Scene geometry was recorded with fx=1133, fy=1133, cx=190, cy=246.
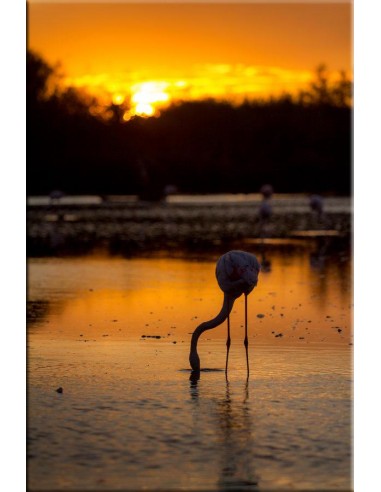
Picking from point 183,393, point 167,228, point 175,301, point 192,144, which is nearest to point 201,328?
point 183,393

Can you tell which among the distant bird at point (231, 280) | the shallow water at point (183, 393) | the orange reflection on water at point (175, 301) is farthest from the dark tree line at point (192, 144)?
the distant bird at point (231, 280)

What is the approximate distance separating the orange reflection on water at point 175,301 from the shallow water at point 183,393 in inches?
1.2

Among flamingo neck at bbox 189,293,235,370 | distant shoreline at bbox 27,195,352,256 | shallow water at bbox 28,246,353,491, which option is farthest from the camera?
distant shoreline at bbox 27,195,352,256

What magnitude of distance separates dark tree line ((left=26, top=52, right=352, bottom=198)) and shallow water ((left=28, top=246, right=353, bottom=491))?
123 ft

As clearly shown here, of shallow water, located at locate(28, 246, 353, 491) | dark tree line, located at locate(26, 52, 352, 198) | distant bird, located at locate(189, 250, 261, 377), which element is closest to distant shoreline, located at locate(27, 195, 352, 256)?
shallow water, located at locate(28, 246, 353, 491)

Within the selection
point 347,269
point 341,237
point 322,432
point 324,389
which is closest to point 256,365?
point 324,389

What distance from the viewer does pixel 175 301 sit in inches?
552

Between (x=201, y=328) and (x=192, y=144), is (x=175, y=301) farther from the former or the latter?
(x=192, y=144)

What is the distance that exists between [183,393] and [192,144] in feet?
205

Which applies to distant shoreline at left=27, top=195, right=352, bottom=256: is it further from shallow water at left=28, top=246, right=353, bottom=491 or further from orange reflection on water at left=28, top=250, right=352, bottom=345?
shallow water at left=28, top=246, right=353, bottom=491

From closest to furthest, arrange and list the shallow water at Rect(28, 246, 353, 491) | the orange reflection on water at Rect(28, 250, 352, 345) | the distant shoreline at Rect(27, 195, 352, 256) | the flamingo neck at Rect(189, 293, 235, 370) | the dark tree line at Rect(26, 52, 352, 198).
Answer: the shallow water at Rect(28, 246, 353, 491) → the flamingo neck at Rect(189, 293, 235, 370) → the orange reflection on water at Rect(28, 250, 352, 345) → the distant shoreline at Rect(27, 195, 352, 256) → the dark tree line at Rect(26, 52, 352, 198)

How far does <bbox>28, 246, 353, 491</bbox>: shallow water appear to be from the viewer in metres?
6.62

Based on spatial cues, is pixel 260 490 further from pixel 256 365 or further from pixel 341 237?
pixel 341 237

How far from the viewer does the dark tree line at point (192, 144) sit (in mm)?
54375
